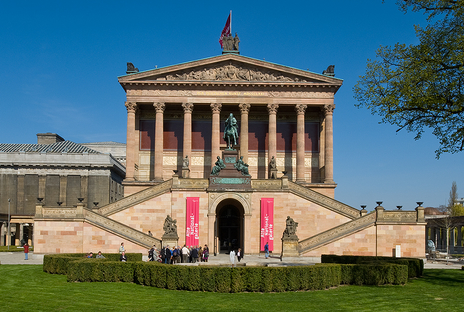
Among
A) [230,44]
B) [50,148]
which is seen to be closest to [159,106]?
[230,44]

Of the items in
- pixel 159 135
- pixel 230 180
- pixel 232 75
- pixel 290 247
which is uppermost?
pixel 232 75

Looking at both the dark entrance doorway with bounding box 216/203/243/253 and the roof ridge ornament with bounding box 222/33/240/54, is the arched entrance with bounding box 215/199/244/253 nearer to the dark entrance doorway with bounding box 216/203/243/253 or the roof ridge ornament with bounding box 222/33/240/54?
the dark entrance doorway with bounding box 216/203/243/253

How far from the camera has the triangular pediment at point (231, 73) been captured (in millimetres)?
64438

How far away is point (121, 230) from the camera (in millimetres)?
44500

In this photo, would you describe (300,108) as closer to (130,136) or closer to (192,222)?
(130,136)

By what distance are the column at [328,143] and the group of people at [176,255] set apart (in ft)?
87.2

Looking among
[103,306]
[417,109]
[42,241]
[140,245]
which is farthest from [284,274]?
[42,241]

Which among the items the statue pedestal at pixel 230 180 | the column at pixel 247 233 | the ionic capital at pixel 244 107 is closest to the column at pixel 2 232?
the ionic capital at pixel 244 107

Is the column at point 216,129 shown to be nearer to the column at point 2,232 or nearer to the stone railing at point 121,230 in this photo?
the stone railing at point 121,230

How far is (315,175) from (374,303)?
45945 millimetres

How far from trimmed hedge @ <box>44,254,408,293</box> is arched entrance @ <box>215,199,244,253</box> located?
23.7 meters

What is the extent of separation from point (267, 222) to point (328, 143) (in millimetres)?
19654

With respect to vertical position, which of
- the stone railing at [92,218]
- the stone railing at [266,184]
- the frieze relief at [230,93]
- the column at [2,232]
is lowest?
the column at [2,232]

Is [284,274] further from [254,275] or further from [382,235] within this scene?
[382,235]
